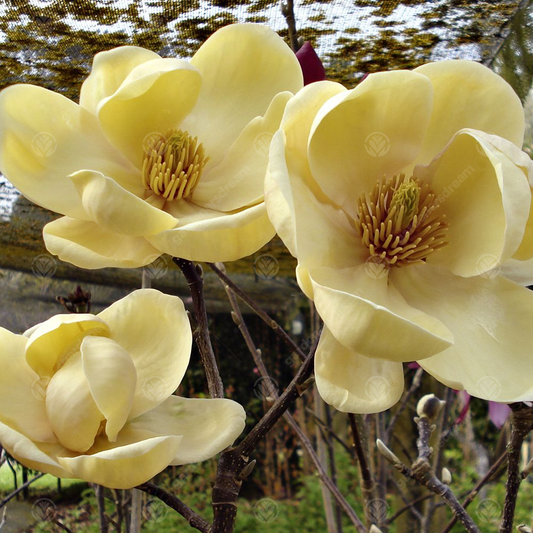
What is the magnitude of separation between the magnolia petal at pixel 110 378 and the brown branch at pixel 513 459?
29 centimetres

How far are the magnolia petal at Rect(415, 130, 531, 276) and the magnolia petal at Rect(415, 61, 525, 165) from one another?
17 mm

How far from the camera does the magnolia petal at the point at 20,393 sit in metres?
0.34

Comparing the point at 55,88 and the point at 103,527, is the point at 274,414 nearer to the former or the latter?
the point at 103,527

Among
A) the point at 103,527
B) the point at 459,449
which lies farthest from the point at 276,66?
the point at 459,449

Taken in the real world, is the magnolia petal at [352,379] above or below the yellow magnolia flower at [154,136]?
below

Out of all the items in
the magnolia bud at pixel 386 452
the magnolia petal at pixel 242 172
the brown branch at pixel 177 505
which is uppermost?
the magnolia petal at pixel 242 172

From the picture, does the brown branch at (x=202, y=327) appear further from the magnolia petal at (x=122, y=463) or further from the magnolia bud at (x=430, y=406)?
the magnolia bud at (x=430, y=406)

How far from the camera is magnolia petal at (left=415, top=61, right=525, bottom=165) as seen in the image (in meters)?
0.33

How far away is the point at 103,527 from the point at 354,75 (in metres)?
0.78

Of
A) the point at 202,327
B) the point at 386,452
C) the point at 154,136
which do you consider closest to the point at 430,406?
the point at 386,452

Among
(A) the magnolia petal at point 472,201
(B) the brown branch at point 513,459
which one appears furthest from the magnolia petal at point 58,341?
(B) the brown branch at point 513,459

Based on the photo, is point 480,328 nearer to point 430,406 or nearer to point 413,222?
point 413,222

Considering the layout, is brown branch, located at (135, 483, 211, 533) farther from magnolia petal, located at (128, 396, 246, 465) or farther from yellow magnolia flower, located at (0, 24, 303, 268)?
yellow magnolia flower, located at (0, 24, 303, 268)

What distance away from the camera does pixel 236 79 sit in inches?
15.3
